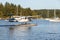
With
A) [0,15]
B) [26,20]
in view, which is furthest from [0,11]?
[26,20]

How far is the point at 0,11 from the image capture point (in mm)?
191250

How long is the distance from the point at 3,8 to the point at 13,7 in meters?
Answer: 7.38

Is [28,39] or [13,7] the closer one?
[28,39]

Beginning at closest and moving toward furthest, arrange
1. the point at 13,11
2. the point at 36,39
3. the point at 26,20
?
the point at 36,39 → the point at 26,20 → the point at 13,11

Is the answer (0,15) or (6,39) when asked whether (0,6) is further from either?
(6,39)

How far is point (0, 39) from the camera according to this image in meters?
32.7

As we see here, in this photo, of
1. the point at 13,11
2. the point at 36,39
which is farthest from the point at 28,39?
the point at 13,11

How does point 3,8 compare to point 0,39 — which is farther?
point 3,8

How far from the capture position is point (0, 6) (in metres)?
195

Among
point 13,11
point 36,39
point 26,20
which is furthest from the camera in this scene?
point 13,11

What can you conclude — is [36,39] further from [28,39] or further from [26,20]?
[26,20]

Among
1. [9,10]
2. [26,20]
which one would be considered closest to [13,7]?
[9,10]

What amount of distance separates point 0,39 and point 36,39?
4453mm

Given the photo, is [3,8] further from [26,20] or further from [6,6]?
[26,20]
